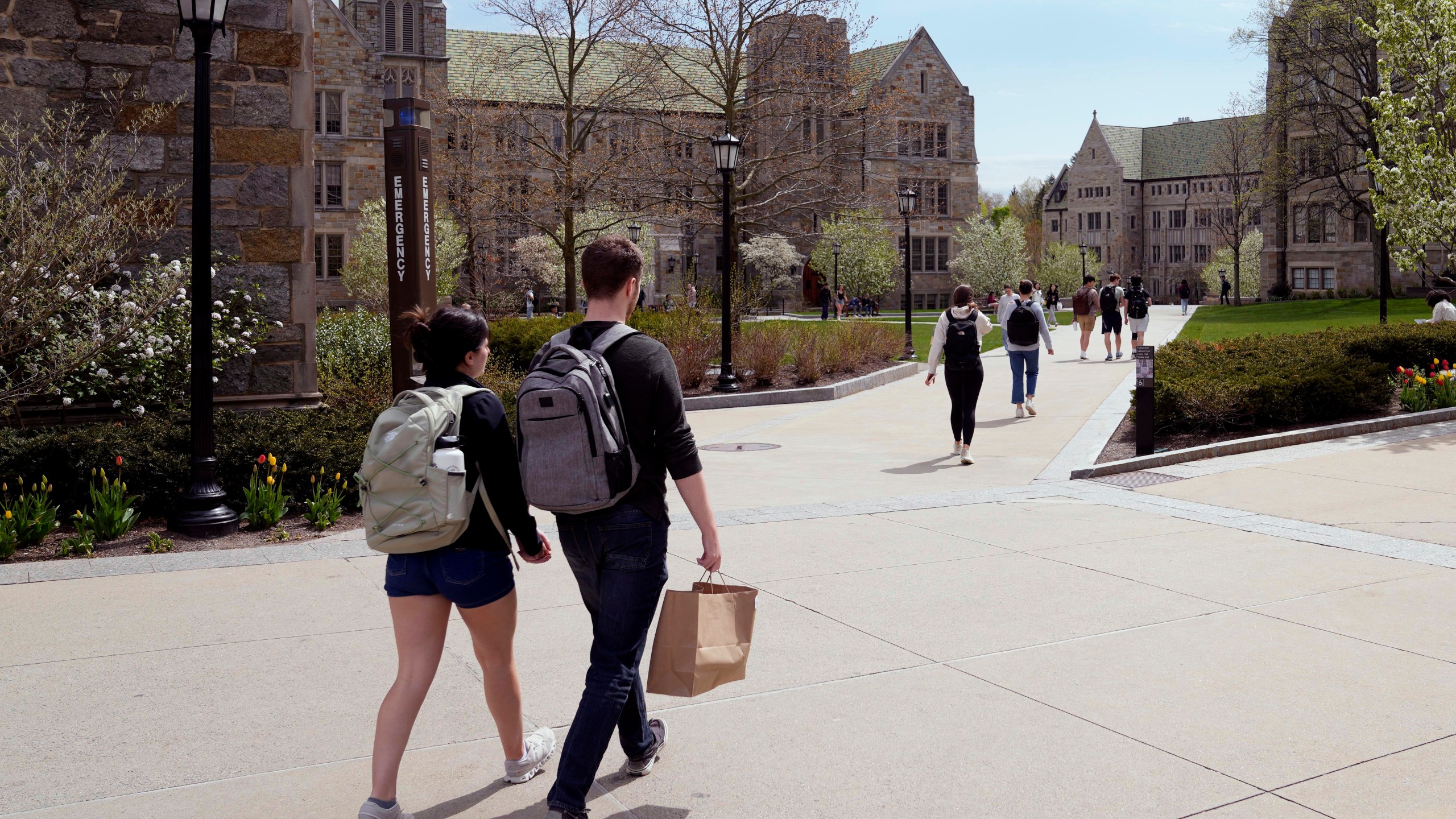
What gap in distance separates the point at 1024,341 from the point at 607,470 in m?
12.7

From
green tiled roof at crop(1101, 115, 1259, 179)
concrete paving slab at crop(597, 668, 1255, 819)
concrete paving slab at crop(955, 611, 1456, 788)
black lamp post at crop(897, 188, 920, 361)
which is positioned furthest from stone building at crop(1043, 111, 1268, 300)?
concrete paving slab at crop(597, 668, 1255, 819)

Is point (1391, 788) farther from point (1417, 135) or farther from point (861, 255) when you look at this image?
point (861, 255)

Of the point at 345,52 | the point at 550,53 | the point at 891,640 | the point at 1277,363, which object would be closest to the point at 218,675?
the point at 891,640

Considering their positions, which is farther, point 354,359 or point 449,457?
point 354,359

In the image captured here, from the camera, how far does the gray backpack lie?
11.2 feet

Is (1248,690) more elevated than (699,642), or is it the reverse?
(699,642)

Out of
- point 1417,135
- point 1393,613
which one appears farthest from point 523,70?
point 1393,613

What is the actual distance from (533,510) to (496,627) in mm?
5443

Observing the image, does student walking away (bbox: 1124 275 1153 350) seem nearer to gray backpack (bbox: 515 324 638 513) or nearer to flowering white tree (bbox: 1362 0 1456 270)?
flowering white tree (bbox: 1362 0 1456 270)

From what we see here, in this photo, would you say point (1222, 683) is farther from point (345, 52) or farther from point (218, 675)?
point (345, 52)

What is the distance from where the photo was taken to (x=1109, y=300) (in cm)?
2466

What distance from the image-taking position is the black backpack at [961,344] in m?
11.7

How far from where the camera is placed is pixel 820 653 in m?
5.53

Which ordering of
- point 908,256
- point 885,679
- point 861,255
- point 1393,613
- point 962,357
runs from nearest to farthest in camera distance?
point 885,679
point 1393,613
point 962,357
point 908,256
point 861,255
